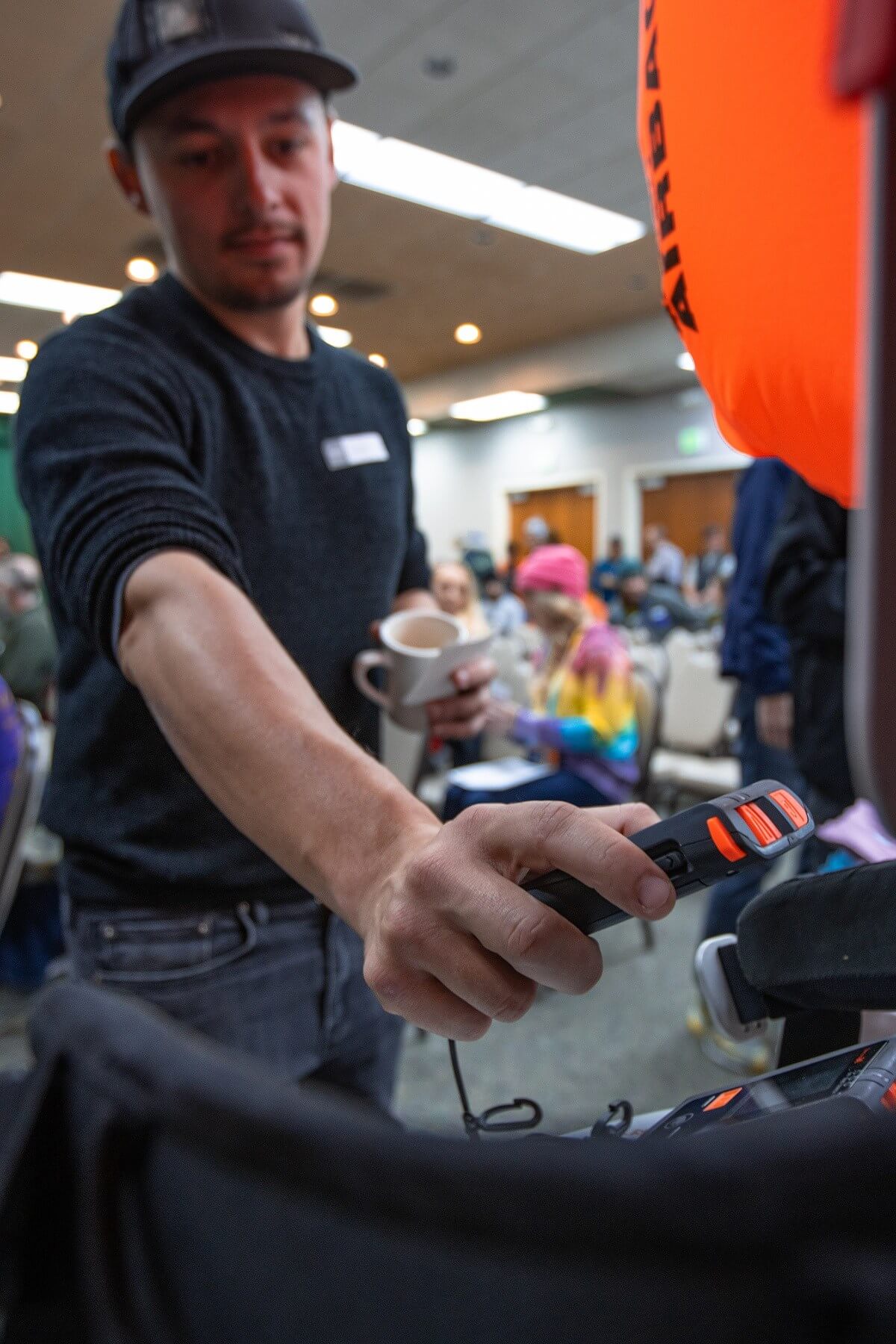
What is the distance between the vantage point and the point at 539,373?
9.08m

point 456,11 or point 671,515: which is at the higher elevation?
point 456,11

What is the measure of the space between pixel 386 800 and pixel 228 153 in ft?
1.81

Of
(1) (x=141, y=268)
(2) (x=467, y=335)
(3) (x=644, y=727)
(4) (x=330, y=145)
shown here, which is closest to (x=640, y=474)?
(2) (x=467, y=335)

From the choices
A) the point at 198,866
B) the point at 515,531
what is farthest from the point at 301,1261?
the point at 515,531

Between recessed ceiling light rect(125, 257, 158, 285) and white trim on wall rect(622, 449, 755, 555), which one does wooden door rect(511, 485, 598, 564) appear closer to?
white trim on wall rect(622, 449, 755, 555)

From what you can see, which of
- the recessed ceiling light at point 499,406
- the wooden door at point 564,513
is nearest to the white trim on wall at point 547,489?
the wooden door at point 564,513

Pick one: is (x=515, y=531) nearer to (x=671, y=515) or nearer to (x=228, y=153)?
(x=671, y=515)

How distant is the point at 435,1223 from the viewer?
17 centimetres

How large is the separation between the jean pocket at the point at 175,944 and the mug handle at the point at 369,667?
209 mm

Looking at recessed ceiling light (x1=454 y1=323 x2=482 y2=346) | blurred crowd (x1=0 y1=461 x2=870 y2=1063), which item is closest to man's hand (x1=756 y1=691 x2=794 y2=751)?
blurred crowd (x1=0 y1=461 x2=870 y2=1063)

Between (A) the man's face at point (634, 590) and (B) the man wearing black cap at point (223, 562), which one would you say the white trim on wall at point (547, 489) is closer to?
(A) the man's face at point (634, 590)

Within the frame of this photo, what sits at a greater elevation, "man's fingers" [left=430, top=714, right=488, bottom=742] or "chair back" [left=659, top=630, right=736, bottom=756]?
"man's fingers" [left=430, top=714, right=488, bottom=742]

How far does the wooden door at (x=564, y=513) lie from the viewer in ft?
35.6

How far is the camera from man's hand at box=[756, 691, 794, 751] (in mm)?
1844
